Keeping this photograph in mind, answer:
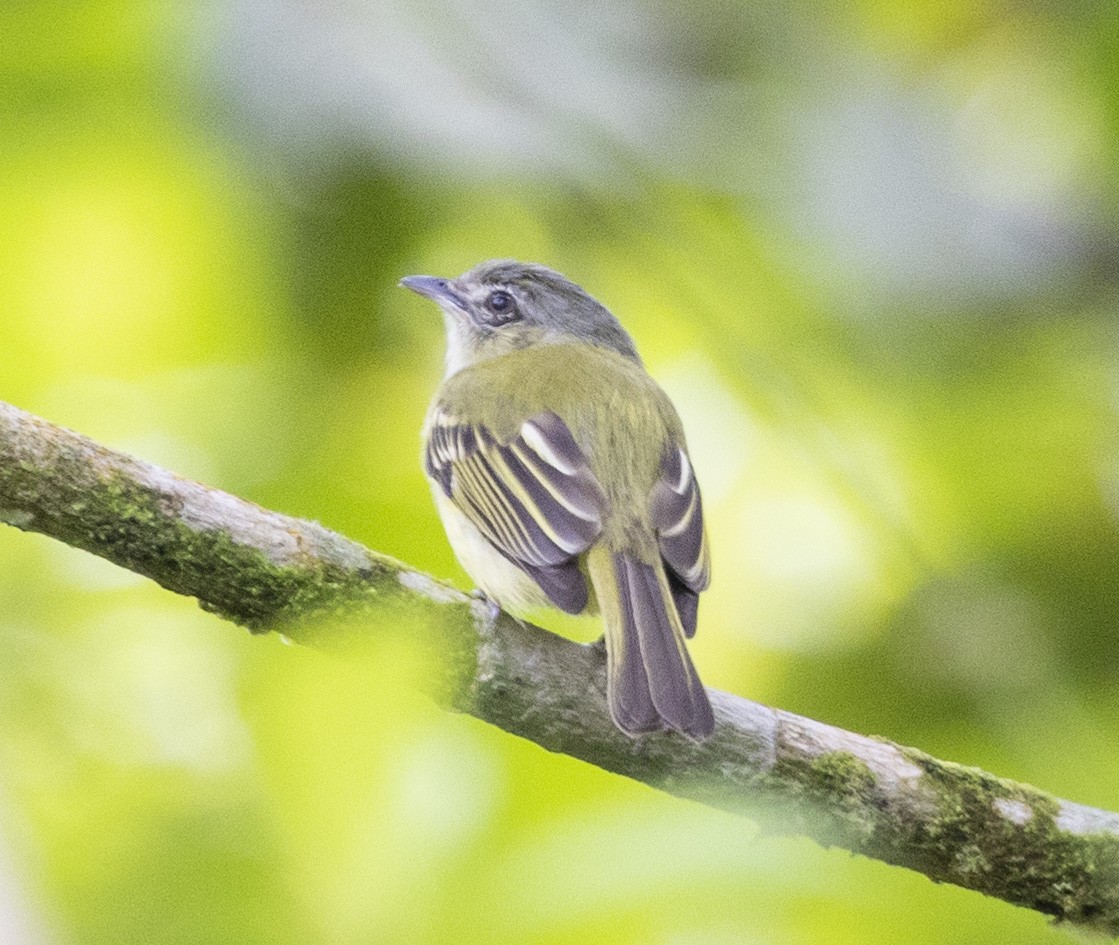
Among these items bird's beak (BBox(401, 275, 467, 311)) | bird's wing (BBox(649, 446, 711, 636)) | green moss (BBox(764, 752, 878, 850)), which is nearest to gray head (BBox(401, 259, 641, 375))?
bird's beak (BBox(401, 275, 467, 311))

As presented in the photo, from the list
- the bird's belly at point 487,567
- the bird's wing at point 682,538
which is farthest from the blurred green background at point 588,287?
the bird's wing at point 682,538

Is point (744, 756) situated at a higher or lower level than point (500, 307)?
lower

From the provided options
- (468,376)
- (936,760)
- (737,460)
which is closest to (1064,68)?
(936,760)

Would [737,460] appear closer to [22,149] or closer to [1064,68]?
[1064,68]

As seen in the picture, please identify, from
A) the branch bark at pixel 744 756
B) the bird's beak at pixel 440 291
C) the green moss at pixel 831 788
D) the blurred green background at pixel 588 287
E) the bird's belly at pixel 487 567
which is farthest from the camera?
the bird's beak at pixel 440 291

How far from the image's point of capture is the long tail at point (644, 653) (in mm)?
2373

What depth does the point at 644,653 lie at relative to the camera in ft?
8.48

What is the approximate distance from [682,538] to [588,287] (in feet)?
2.11

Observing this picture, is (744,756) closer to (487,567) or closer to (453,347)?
(487,567)

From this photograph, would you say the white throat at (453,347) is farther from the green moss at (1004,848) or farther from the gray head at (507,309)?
the green moss at (1004,848)

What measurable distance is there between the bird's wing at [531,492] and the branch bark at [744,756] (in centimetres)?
20

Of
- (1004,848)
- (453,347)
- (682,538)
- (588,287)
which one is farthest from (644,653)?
(453,347)

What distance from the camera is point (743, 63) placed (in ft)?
8.20

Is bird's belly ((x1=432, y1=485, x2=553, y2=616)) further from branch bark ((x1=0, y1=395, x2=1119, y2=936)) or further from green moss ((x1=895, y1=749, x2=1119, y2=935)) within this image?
green moss ((x1=895, y1=749, x2=1119, y2=935))
